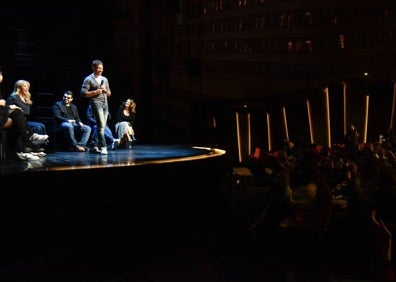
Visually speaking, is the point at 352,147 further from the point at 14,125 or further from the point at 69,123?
the point at 14,125

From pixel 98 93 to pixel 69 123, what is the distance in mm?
785

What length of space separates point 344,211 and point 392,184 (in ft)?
1.78

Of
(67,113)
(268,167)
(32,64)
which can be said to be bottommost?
(268,167)

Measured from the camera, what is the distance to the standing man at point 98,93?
910 centimetres

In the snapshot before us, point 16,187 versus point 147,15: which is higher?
point 147,15

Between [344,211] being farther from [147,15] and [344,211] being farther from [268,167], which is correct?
[147,15]

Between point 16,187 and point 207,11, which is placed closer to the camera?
point 16,187

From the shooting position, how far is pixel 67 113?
9.71 m

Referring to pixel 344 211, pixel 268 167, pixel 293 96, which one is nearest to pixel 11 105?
pixel 344 211

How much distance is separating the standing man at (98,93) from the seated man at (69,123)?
13.9 inches

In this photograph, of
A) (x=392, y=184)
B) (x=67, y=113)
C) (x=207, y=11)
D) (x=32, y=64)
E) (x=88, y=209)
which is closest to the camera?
(x=392, y=184)

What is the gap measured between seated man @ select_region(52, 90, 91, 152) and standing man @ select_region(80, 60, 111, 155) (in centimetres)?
35

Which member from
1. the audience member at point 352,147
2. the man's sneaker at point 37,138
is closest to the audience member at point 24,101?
the man's sneaker at point 37,138

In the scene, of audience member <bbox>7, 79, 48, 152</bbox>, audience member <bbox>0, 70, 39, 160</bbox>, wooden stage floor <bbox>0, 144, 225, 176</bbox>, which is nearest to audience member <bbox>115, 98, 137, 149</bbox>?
wooden stage floor <bbox>0, 144, 225, 176</bbox>
